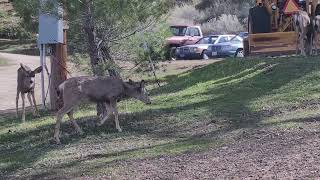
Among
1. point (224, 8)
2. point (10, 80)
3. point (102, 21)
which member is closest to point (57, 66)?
point (102, 21)

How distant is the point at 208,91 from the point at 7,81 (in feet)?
52.6

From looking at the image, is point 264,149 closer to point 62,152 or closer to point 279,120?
point 279,120

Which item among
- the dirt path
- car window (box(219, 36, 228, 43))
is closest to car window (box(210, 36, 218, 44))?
car window (box(219, 36, 228, 43))

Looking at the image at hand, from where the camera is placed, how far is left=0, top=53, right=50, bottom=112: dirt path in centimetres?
2171

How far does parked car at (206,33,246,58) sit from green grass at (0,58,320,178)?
16.5 meters

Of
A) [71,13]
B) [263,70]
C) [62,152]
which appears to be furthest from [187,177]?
[263,70]

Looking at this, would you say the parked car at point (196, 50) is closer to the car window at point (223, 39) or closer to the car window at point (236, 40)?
the car window at point (223, 39)

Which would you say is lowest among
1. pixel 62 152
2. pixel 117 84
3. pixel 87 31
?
pixel 62 152

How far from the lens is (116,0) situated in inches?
442

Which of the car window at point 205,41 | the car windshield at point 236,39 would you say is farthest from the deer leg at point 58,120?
the car window at point 205,41

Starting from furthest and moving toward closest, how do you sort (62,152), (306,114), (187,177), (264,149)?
(306,114) < (62,152) < (264,149) < (187,177)

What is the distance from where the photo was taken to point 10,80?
30641 mm

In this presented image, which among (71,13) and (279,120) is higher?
(71,13)

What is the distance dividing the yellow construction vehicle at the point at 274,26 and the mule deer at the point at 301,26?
0.75 feet
